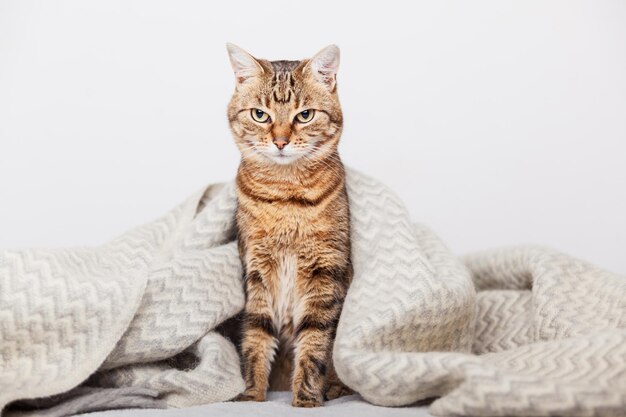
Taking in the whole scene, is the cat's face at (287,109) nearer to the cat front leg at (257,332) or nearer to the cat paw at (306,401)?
the cat front leg at (257,332)

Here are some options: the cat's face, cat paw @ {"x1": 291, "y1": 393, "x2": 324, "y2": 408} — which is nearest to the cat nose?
the cat's face

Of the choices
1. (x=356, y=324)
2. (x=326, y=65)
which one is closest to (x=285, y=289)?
(x=356, y=324)

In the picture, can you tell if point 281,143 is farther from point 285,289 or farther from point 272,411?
point 272,411

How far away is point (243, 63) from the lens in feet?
5.42

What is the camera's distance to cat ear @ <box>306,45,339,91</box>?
1.62 meters

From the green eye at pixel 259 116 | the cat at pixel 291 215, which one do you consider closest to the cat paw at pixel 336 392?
the cat at pixel 291 215

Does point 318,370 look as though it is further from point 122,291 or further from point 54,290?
point 54,290

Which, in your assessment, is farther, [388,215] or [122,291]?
[388,215]

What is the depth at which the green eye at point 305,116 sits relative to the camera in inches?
63.1

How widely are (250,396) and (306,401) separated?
0.13 meters

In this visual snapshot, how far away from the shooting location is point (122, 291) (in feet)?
4.80

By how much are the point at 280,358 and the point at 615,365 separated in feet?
2.47

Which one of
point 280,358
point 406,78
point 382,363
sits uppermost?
point 406,78

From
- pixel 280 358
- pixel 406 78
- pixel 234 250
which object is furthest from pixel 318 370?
pixel 406 78
